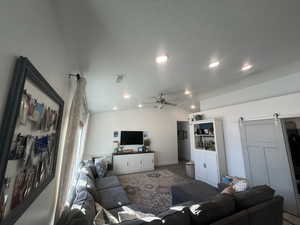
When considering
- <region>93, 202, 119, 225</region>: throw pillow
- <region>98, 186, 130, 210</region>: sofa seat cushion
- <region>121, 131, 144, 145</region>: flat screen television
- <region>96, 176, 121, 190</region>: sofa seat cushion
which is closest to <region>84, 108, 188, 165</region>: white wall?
<region>121, 131, 144, 145</region>: flat screen television

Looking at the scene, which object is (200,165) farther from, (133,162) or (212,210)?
(212,210)

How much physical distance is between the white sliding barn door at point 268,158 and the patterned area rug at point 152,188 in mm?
1960

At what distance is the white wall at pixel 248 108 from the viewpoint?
8.77ft

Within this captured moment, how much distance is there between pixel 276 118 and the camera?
2762 millimetres

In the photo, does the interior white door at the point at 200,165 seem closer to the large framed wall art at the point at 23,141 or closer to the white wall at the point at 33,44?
the white wall at the point at 33,44

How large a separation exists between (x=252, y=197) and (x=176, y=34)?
86.2 inches

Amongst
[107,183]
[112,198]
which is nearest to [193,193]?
[112,198]

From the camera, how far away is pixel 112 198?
91.5 inches

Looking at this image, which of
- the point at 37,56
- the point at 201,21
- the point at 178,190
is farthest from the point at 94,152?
the point at 201,21

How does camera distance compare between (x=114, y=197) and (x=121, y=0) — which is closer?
A: (x=121, y=0)

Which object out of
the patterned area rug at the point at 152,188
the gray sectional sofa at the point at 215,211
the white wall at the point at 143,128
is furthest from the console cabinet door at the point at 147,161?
the gray sectional sofa at the point at 215,211

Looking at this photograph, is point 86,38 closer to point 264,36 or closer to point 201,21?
point 201,21

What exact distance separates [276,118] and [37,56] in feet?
13.1

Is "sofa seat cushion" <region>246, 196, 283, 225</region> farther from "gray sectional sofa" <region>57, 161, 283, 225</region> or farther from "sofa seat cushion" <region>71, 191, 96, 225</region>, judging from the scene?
"sofa seat cushion" <region>71, 191, 96, 225</region>
